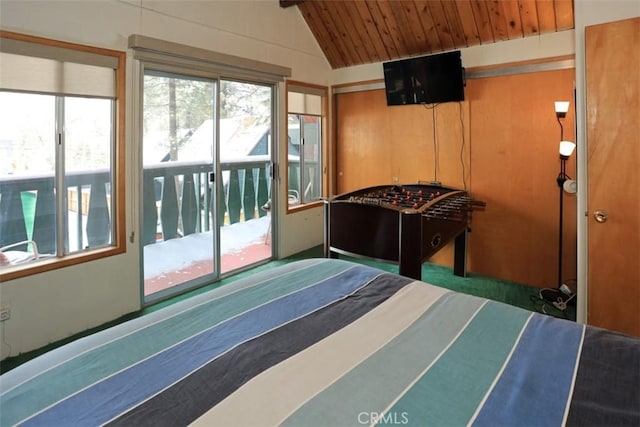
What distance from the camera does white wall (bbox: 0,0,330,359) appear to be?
248 centimetres

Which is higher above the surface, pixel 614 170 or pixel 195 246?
pixel 614 170

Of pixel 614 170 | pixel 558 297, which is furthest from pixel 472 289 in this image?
pixel 614 170

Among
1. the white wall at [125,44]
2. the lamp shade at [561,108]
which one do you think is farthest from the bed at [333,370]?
the lamp shade at [561,108]

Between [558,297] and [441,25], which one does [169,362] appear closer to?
[558,297]

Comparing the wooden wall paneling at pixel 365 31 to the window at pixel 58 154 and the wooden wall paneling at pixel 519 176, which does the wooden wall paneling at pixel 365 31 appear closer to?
the wooden wall paneling at pixel 519 176

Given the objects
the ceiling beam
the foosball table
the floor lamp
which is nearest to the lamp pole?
the floor lamp

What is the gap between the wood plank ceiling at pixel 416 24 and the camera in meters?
3.50

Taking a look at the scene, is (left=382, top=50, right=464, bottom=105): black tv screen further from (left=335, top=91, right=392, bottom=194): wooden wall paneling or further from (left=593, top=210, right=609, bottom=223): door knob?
(left=593, top=210, right=609, bottom=223): door knob

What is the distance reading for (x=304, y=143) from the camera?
4.96 meters

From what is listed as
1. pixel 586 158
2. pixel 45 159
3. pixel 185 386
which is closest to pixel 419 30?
pixel 586 158

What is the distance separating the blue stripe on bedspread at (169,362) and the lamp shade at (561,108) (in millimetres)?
2735

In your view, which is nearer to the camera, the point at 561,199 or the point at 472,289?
the point at 561,199

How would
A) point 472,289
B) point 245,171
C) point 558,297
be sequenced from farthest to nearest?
1. point 245,171
2. point 472,289
3. point 558,297

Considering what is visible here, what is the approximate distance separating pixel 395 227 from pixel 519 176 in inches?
66.6
